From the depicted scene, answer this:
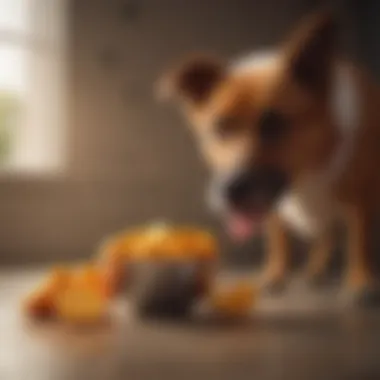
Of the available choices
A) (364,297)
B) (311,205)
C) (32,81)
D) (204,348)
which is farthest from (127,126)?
(204,348)

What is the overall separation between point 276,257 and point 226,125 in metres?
0.27

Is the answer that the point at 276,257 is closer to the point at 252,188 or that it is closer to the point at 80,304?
the point at 252,188

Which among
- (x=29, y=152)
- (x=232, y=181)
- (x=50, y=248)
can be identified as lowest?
(x=232, y=181)

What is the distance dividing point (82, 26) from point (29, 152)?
28cm

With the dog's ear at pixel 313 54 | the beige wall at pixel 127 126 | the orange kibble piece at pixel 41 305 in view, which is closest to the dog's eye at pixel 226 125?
the dog's ear at pixel 313 54

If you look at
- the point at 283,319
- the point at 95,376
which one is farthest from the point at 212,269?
the point at 95,376

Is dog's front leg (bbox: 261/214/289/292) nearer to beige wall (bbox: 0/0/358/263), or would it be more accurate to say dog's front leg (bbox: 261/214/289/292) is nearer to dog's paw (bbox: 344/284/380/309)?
dog's paw (bbox: 344/284/380/309)

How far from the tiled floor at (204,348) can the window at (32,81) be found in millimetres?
750

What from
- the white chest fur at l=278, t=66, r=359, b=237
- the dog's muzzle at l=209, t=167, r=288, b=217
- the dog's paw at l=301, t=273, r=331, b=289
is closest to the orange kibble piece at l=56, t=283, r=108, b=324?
the dog's muzzle at l=209, t=167, r=288, b=217

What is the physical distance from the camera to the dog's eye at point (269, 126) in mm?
1163

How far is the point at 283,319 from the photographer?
109 centimetres

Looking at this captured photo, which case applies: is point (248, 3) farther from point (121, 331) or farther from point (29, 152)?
point (121, 331)

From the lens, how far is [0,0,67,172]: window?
1.87 m

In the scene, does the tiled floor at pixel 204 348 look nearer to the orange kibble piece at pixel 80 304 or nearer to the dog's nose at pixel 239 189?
the orange kibble piece at pixel 80 304
